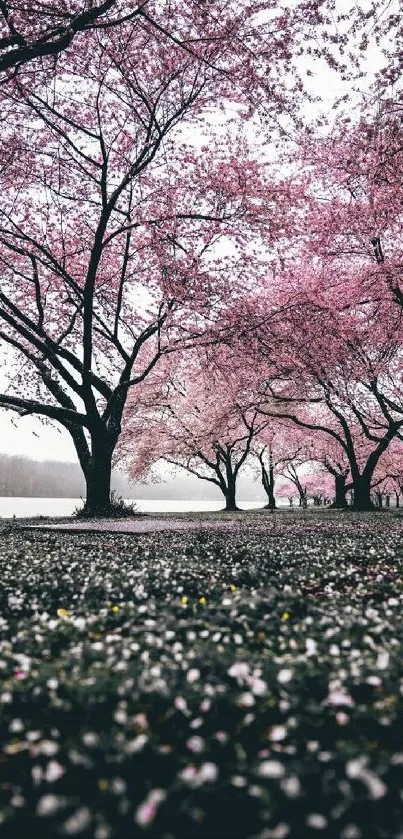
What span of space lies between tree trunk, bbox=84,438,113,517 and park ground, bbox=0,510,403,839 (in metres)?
17.1

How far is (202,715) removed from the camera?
9.70 feet

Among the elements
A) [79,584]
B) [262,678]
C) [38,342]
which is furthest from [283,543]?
[38,342]

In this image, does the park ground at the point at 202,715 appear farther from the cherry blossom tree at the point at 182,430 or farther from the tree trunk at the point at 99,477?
the cherry blossom tree at the point at 182,430

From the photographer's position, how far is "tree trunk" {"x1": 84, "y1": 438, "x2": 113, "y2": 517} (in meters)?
22.9

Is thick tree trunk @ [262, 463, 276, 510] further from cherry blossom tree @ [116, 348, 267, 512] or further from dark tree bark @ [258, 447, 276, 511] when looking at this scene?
cherry blossom tree @ [116, 348, 267, 512]

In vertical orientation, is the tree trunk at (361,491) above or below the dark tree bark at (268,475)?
below

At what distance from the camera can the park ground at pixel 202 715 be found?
213 centimetres

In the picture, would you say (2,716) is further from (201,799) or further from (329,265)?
(329,265)

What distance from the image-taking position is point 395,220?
2055cm

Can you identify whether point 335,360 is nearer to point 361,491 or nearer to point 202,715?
point 361,491

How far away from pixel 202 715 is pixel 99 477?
2062cm

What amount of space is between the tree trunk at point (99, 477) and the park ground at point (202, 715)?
675 inches

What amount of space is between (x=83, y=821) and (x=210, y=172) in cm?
2152

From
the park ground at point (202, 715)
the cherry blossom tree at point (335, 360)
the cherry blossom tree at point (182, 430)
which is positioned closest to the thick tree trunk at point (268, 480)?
the cherry blossom tree at point (182, 430)
